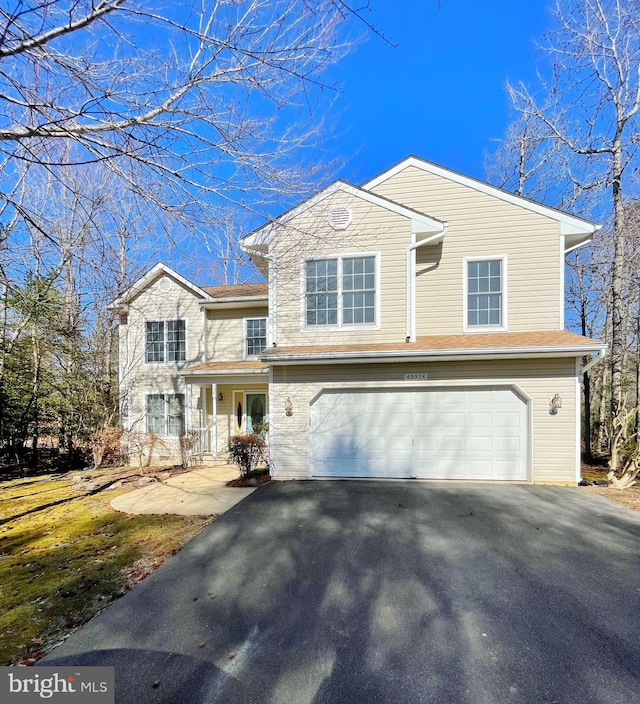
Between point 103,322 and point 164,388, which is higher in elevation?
point 103,322

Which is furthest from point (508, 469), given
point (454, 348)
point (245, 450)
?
point (245, 450)

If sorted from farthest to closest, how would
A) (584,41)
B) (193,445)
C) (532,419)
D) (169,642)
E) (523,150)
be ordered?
(523,150)
(193,445)
(584,41)
(532,419)
(169,642)

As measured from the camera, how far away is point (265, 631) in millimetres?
3035

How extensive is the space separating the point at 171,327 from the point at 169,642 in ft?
38.4

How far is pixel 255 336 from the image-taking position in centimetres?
1277

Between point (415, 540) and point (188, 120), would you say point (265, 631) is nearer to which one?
point (415, 540)

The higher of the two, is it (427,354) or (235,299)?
(235,299)

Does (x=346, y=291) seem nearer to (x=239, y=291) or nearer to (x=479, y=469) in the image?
(x=479, y=469)

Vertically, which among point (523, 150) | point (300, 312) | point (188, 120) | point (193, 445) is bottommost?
point (193, 445)

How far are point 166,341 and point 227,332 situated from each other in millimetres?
2444

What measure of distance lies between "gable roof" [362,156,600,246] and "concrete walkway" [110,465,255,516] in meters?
9.02

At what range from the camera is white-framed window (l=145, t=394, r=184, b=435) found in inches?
507

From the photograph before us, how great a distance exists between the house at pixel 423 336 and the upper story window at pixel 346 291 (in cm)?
3

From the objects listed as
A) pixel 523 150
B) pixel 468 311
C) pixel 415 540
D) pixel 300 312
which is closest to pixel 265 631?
pixel 415 540
